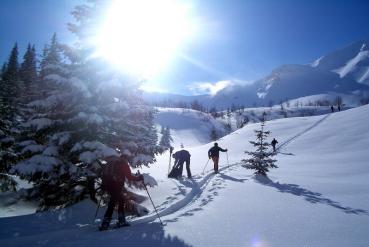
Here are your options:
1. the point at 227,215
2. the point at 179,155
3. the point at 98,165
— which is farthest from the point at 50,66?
the point at 179,155

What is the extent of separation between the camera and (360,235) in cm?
634

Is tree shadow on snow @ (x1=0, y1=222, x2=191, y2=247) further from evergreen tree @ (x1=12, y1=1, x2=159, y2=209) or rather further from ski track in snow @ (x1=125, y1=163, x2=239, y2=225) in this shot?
evergreen tree @ (x1=12, y1=1, x2=159, y2=209)

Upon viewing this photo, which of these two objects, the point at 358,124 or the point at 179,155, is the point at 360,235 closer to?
the point at 179,155

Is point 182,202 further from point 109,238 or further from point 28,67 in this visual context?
point 28,67

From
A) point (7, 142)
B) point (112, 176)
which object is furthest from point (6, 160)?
point (112, 176)

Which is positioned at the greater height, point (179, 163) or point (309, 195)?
point (179, 163)

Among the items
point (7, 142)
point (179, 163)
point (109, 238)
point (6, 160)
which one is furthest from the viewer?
point (179, 163)

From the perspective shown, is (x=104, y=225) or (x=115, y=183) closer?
(x=104, y=225)

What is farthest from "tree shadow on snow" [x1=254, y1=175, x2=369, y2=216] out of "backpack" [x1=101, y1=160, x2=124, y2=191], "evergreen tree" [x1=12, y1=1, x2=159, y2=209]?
"backpack" [x1=101, y1=160, x2=124, y2=191]

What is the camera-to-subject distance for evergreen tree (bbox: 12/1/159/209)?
1042 centimetres

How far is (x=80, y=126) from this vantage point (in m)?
11.1

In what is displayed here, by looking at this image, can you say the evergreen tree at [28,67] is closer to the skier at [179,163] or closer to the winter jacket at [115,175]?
the skier at [179,163]

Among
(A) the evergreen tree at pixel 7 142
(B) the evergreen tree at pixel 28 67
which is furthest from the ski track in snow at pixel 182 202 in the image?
(B) the evergreen tree at pixel 28 67

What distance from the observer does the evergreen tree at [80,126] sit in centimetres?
1042
